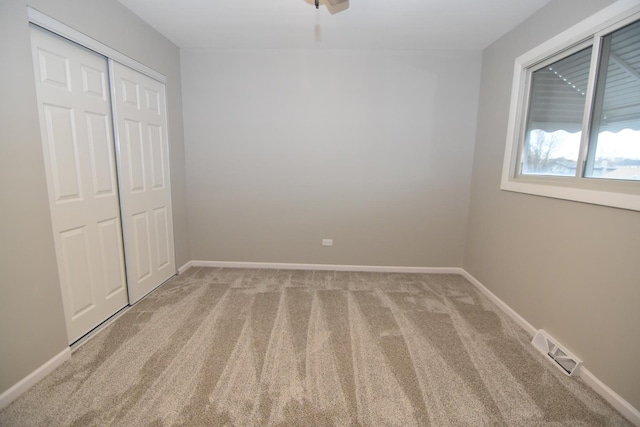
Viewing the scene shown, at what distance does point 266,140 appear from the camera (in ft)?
10.8

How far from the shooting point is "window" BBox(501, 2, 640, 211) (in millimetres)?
1612

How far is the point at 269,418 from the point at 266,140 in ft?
8.96

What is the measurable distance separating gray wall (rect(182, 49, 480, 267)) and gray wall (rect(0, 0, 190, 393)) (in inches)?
60.3

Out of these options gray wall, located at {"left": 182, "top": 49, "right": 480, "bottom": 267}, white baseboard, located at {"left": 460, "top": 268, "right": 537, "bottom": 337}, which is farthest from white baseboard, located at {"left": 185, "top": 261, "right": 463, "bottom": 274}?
white baseboard, located at {"left": 460, "top": 268, "right": 537, "bottom": 337}

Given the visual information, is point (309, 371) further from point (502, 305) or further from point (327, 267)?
point (502, 305)

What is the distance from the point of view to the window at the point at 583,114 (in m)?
1.61

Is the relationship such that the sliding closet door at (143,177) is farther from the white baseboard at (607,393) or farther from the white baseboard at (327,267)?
the white baseboard at (607,393)

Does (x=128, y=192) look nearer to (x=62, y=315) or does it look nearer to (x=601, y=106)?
(x=62, y=315)

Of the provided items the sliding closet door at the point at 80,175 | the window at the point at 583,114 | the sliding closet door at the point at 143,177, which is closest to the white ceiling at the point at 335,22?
the window at the point at 583,114

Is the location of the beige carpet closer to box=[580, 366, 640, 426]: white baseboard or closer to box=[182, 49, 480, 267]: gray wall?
box=[580, 366, 640, 426]: white baseboard

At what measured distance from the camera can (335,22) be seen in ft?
8.14

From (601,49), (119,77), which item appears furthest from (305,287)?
(601,49)

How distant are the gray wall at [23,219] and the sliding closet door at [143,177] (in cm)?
59

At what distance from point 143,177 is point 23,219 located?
1.16 meters
